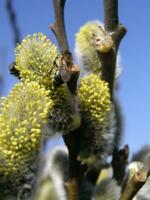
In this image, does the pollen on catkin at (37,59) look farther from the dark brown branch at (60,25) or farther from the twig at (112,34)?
the twig at (112,34)

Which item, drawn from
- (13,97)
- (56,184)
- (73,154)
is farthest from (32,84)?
(56,184)

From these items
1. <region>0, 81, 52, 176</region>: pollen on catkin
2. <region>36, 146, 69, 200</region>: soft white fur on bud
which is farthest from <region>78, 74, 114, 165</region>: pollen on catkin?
<region>0, 81, 52, 176</region>: pollen on catkin

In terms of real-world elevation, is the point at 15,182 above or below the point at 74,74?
below

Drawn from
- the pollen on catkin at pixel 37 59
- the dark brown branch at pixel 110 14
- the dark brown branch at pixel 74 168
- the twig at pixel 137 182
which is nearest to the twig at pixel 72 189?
the dark brown branch at pixel 74 168

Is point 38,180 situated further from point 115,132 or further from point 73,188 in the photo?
point 115,132

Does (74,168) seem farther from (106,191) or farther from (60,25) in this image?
(60,25)

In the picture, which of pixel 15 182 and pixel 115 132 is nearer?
pixel 15 182
